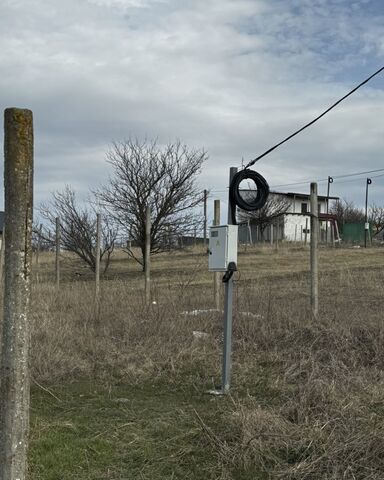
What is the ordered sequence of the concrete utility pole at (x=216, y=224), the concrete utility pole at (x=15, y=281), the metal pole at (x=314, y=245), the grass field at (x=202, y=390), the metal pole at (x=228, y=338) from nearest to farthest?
the concrete utility pole at (x=15, y=281)
the grass field at (x=202, y=390)
the metal pole at (x=228, y=338)
the metal pole at (x=314, y=245)
the concrete utility pole at (x=216, y=224)

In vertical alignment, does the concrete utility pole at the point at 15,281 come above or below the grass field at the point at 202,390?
above

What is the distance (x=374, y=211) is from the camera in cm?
7175

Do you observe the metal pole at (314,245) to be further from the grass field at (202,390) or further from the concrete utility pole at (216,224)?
the concrete utility pole at (216,224)

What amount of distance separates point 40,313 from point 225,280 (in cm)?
424

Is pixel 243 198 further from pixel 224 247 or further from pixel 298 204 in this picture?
pixel 298 204

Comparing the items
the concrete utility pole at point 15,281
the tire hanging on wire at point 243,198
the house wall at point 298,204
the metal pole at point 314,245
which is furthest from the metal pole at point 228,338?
the house wall at point 298,204

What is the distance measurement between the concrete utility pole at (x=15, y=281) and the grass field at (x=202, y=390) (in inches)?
28.8

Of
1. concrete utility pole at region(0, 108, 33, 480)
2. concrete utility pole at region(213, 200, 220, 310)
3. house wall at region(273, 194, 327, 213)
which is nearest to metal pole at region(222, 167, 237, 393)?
concrete utility pole at region(0, 108, 33, 480)

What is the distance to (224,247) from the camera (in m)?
5.70

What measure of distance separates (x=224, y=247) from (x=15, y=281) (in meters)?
2.82

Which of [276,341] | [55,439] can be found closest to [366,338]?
[276,341]

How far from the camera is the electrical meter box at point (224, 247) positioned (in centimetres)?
567

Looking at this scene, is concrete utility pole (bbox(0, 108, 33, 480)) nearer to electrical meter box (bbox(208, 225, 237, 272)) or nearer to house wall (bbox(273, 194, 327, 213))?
electrical meter box (bbox(208, 225, 237, 272))

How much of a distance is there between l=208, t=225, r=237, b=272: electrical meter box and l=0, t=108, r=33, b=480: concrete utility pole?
2.71m
